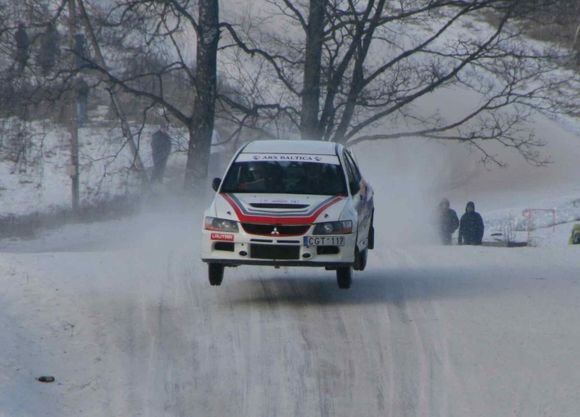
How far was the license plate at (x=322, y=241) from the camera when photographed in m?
12.6

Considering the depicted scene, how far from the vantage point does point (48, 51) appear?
28469mm

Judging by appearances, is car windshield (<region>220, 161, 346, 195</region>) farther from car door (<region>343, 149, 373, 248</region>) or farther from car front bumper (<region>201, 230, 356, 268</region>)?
car front bumper (<region>201, 230, 356, 268</region>)

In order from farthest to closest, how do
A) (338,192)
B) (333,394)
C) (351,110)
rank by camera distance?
(351,110), (338,192), (333,394)

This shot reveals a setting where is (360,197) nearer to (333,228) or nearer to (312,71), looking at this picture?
(333,228)

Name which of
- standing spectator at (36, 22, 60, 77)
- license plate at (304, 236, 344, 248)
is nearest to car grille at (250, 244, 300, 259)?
license plate at (304, 236, 344, 248)

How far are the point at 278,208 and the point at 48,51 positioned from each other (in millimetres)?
17259

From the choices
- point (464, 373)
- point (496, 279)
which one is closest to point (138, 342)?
point (464, 373)

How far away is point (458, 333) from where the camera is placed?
11.8 metres

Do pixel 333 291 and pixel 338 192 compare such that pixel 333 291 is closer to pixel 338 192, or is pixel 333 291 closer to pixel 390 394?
pixel 338 192

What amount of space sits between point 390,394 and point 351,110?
19198mm

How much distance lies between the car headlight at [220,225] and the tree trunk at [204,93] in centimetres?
1544

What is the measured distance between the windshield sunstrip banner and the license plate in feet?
4.91

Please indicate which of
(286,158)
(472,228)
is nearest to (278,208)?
(286,158)

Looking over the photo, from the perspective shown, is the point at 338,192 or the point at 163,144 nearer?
the point at 338,192
